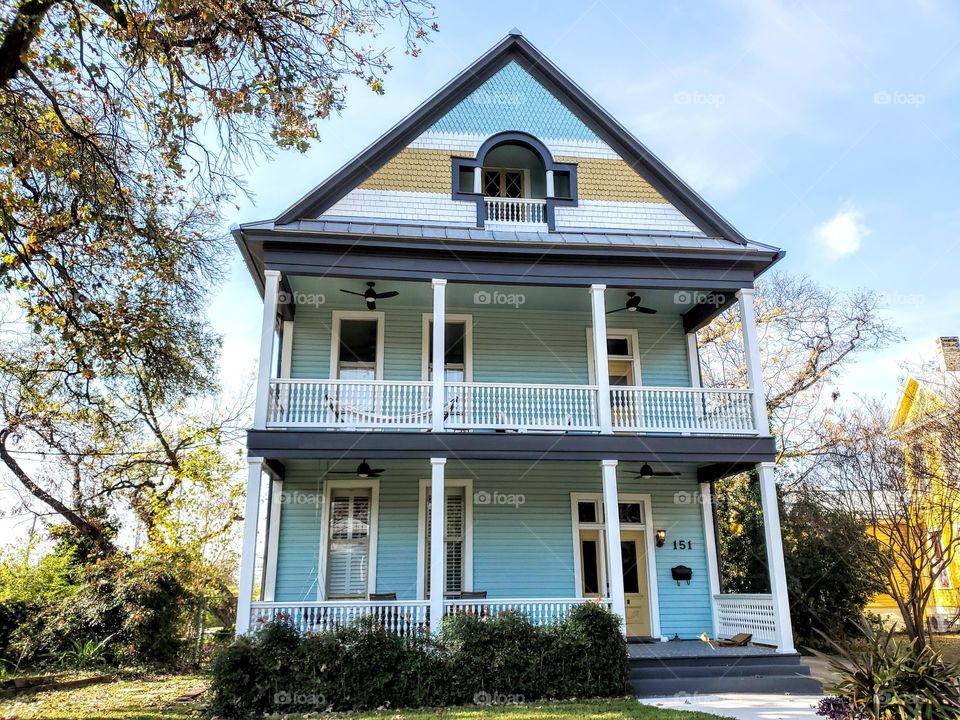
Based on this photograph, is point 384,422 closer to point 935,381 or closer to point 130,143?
point 130,143

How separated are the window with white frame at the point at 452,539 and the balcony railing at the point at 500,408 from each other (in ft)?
5.11

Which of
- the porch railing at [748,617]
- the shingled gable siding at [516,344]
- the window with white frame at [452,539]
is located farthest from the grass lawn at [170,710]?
the shingled gable siding at [516,344]

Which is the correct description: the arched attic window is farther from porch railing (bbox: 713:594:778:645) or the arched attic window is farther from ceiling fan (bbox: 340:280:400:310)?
porch railing (bbox: 713:594:778:645)

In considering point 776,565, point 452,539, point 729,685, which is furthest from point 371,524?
point 776,565

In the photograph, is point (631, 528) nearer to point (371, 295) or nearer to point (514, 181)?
point (371, 295)

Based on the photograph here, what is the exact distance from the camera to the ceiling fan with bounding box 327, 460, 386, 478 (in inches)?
433

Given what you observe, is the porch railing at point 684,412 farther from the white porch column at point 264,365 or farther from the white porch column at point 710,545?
the white porch column at point 264,365

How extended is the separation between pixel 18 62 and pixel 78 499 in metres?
14.4

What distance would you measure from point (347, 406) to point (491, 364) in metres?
2.98

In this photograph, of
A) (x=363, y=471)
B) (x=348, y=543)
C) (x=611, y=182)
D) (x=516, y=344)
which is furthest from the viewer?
(x=516, y=344)

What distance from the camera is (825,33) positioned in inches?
430

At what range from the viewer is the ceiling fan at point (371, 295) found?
37.4ft

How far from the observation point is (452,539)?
37.9ft

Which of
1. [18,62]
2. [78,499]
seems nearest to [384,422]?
[18,62]
